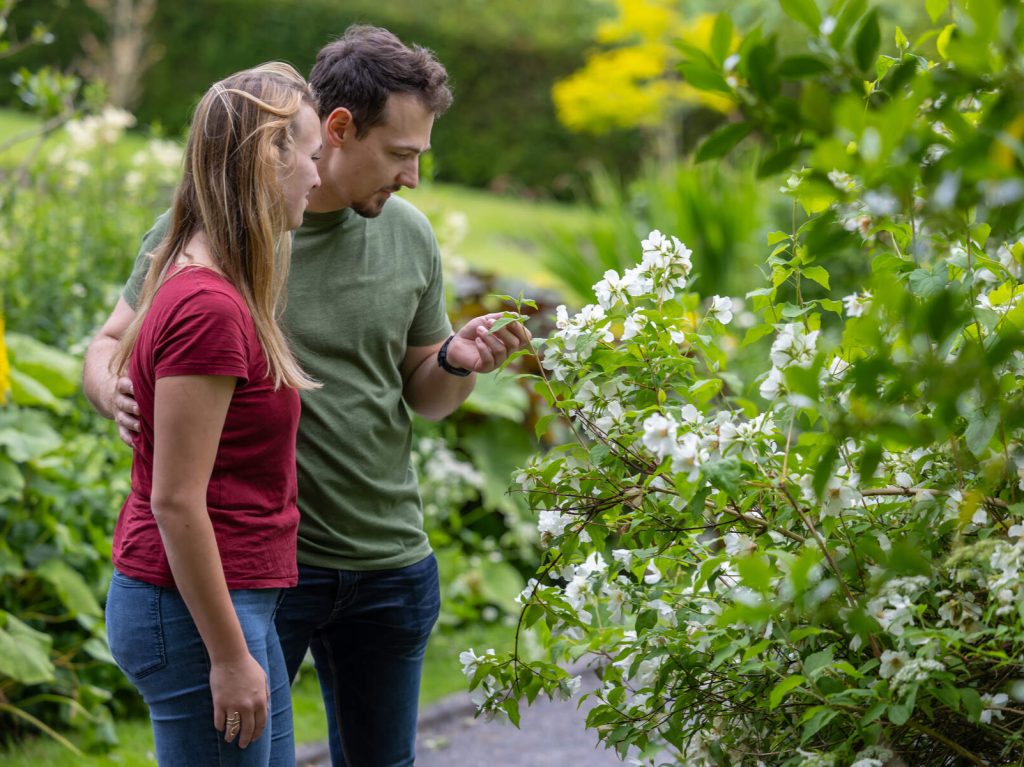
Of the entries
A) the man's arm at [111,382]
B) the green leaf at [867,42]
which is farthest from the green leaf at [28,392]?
the green leaf at [867,42]

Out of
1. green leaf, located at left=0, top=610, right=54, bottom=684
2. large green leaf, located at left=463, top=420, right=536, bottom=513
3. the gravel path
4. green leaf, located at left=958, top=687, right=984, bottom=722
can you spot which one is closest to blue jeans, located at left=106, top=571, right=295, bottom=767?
green leaf, located at left=958, top=687, right=984, bottom=722

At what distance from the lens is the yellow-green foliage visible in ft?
41.9

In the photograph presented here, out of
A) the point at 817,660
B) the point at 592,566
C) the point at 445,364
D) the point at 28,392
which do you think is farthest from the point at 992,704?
the point at 28,392

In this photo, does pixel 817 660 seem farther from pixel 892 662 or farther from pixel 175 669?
pixel 175 669

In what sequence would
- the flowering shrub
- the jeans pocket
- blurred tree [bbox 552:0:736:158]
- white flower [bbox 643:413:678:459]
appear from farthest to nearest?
blurred tree [bbox 552:0:736:158]
the jeans pocket
white flower [bbox 643:413:678:459]
the flowering shrub

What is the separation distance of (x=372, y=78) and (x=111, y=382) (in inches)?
26.2

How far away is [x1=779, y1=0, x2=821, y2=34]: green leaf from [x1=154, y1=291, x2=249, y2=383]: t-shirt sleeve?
872 mm

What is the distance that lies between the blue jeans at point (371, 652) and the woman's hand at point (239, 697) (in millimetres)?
388

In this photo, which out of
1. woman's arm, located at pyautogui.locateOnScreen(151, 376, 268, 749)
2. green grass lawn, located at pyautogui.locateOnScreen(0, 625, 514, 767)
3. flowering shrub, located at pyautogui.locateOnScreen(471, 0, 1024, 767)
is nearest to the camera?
flowering shrub, located at pyautogui.locateOnScreen(471, 0, 1024, 767)

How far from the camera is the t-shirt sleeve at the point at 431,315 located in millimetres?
2172

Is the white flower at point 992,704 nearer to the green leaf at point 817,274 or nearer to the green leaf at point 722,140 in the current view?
the green leaf at point 817,274

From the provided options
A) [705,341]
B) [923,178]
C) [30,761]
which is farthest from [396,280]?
[30,761]

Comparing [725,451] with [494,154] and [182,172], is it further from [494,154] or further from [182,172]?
[494,154]

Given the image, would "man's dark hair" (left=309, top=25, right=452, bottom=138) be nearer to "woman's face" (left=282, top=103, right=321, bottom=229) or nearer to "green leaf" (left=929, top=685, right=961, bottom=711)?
"woman's face" (left=282, top=103, right=321, bottom=229)
